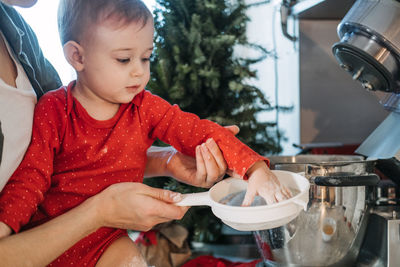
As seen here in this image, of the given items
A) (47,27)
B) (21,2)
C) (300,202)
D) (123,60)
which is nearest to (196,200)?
(300,202)

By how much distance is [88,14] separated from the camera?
0.63 metres

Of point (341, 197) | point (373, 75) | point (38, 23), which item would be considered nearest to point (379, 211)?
point (341, 197)

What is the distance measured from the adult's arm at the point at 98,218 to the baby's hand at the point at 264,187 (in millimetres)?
126

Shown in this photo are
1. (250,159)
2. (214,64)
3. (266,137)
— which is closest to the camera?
(250,159)

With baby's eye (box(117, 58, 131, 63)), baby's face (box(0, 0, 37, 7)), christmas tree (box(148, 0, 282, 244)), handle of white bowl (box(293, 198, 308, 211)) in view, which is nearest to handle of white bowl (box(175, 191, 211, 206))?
handle of white bowl (box(293, 198, 308, 211))

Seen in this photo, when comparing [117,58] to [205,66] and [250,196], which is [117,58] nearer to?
[250,196]

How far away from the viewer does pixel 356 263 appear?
0.91 m

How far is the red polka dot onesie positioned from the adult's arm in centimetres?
7

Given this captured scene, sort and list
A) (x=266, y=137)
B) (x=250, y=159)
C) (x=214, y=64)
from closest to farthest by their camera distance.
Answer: (x=250, y=159)
(x=214, y=64)
(x=266, y=137)

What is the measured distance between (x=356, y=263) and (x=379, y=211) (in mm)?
138

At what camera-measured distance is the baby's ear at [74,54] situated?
651mm

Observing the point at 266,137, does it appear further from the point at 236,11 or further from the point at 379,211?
the point at 379,211

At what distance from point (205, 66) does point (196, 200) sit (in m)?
0.78

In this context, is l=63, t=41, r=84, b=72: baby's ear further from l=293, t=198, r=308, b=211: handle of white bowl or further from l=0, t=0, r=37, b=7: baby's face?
l=293, t=198, r=308, b=211: handle of white bowl
